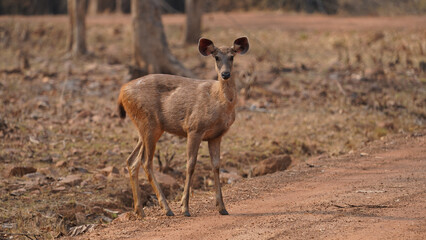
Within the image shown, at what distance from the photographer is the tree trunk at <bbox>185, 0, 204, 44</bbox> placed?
925 inches

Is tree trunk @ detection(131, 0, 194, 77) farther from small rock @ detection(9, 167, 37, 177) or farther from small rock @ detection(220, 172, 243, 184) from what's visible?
small rock @ detection(9, 167, 37, 177)

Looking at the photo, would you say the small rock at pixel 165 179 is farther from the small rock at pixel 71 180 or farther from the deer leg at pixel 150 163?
the deer leg at pixel 150 163

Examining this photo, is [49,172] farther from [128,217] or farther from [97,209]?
[128,217]

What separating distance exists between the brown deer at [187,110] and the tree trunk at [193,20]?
50.9 ft

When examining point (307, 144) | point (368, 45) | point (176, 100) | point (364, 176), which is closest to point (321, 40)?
point (368, 45)

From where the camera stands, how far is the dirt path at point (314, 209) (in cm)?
680

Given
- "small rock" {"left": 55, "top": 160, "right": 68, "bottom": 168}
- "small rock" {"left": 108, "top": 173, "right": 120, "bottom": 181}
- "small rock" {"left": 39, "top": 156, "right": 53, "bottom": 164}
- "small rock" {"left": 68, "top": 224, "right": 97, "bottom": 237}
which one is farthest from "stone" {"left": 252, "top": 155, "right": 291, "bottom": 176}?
"small rock" {"left": 39, "top": 156, "right": 53, "bottom": 164}

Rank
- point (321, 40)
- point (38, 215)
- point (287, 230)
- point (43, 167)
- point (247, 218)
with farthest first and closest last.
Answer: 1. point (321, 40)
2. point (43, 167)
3. point (38, 215)
4. point (247, 218)
5. point (287, 230)

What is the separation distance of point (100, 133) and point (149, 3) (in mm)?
4915

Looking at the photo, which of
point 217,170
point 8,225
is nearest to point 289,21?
point 217,170

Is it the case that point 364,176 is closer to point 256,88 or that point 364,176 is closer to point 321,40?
point 256,88

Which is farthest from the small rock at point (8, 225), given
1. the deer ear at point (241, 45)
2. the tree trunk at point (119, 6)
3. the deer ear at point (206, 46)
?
the tree trunk at point (119, 6)

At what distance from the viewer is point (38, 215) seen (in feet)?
28.1

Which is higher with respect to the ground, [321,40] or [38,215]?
[321,40]
